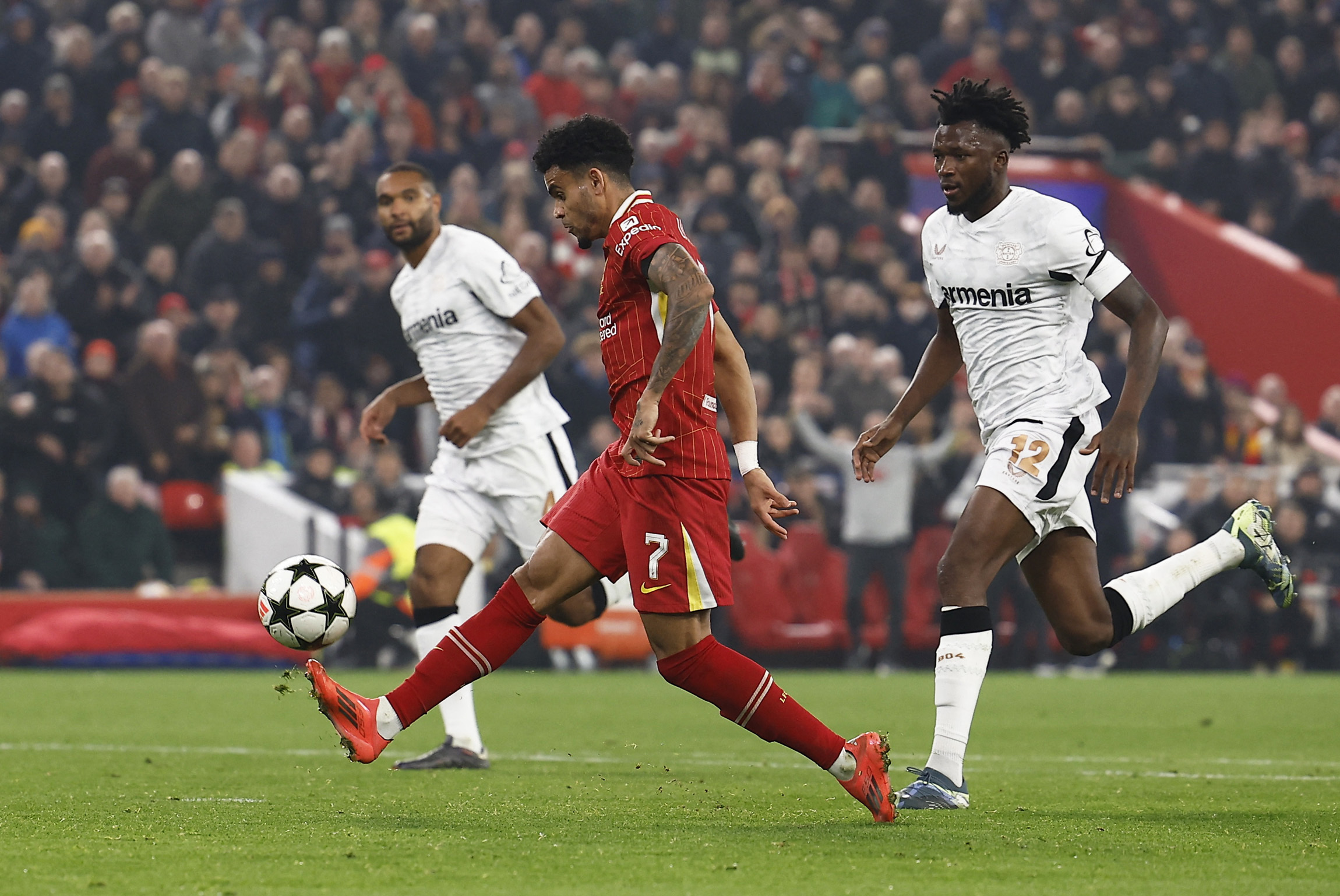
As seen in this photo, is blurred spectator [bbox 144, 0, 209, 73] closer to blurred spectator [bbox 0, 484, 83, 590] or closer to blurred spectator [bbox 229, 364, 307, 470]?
blurred spectator [bbox 229, 364, 307, 470]

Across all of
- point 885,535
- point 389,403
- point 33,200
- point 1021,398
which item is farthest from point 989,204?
point 33,200

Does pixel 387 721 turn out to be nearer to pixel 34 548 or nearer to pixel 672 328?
pixel 672 328

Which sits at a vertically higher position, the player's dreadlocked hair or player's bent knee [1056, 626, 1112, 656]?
the player's dreadlocked hair

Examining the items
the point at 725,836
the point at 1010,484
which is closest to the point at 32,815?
the point at 725,836

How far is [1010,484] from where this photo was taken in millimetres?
6402

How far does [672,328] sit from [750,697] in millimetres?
1167

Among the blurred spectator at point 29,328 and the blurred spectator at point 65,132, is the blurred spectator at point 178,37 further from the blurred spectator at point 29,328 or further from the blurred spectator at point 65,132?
the blurred spectator at point 29,328

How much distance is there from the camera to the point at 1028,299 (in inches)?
259

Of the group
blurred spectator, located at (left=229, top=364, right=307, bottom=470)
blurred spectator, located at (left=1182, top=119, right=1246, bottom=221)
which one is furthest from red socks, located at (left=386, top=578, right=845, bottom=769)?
blurred spectator, located at (left=1182, top=119, right=1246, bottom=221)

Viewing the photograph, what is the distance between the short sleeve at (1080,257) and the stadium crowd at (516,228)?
8.75m

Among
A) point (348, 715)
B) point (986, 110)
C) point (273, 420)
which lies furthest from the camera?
point (273, 420)

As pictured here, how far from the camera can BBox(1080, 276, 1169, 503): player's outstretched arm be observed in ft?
20.1

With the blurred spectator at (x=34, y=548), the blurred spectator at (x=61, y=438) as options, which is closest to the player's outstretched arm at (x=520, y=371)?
the blurred spectator at (x=61, y=438)

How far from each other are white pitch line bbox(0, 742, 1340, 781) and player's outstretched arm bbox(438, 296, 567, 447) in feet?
4.98
